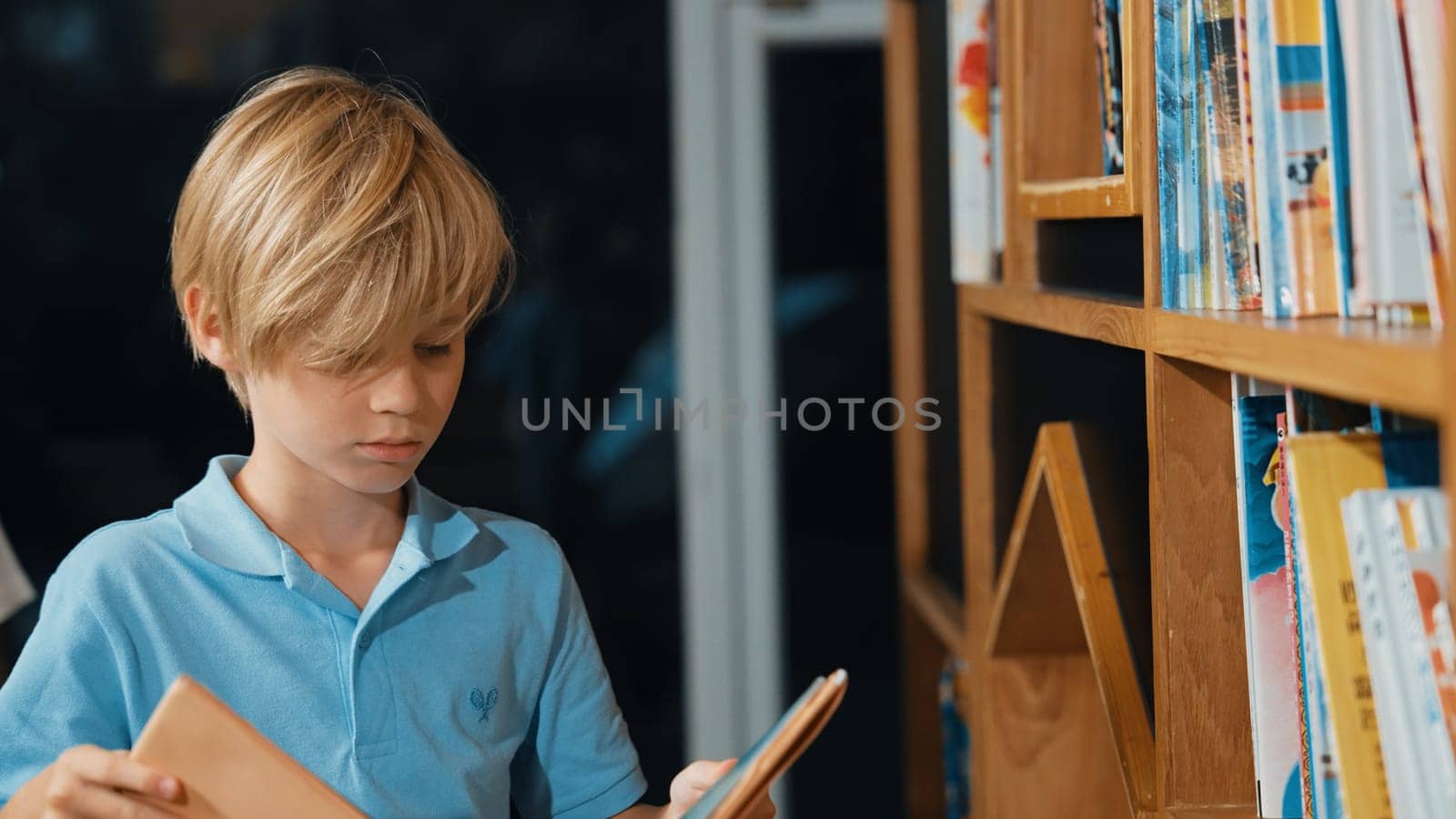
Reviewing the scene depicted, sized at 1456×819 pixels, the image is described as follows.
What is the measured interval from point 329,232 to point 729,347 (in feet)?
6.06

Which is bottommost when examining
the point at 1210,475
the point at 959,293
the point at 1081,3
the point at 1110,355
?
the point at 1210,475

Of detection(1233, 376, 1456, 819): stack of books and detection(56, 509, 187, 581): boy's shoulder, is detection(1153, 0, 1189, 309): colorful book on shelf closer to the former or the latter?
detection(1233, 376, 1456, 819): stack of books

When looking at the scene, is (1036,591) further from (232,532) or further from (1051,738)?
(232,532)

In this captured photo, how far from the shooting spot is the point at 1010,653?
5.35 ft

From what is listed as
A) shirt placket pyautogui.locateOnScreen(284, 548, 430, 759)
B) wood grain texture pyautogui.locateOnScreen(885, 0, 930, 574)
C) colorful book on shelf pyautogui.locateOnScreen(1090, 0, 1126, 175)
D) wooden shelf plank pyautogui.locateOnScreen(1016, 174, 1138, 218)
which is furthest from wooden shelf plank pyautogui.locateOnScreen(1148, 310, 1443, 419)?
wood grain texture pyautogui.locateOnScreen(885, 0, 930, 574)

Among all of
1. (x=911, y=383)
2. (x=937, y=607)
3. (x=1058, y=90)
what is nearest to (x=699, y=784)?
(x=1058, y=90)

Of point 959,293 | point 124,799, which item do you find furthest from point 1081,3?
point 124,799

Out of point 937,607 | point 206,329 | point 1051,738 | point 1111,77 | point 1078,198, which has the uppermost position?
point 1111,77

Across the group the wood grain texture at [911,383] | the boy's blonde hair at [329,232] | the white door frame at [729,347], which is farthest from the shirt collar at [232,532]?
the white door frame at [729,347]

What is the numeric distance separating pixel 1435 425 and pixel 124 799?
0.84 metres

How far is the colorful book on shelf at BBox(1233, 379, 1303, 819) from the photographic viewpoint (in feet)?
3.25

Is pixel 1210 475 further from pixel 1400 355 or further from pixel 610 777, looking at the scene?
pixel 610 777

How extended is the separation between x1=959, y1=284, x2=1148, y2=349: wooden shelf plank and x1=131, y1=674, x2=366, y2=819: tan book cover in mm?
661

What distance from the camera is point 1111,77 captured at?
128cm
